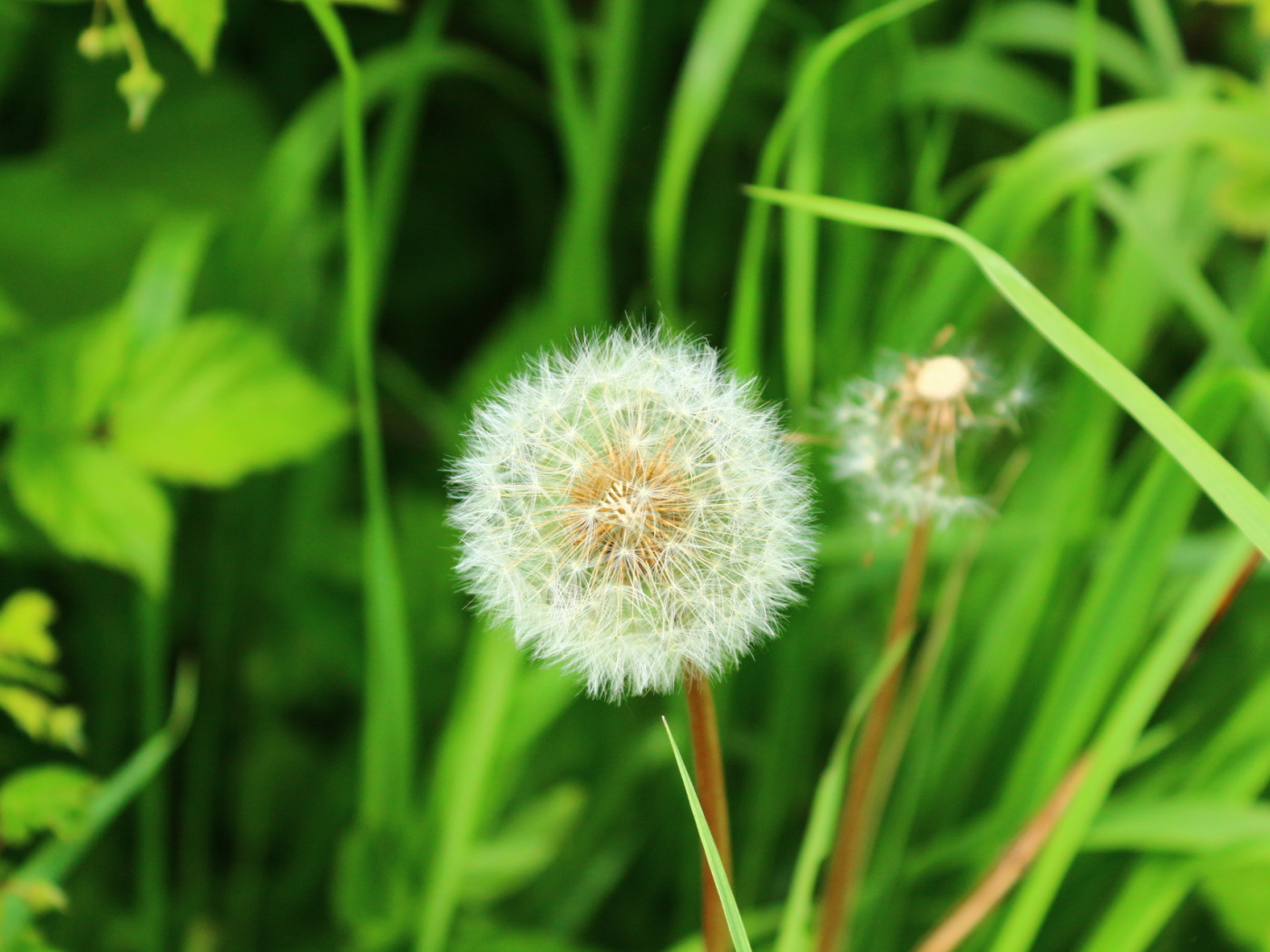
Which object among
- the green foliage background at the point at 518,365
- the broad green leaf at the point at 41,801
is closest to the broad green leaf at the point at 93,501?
the green foliage background at the point at 518,365

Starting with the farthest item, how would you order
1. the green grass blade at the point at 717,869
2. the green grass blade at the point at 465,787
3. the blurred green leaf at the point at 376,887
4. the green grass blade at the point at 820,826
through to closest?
1. the blurred green leaf at the point at 376,887
2. the green grass blade at the point at 465,787
3. the green grass blade at the point at 820,826
4. the green grass blade at the point at 717,869

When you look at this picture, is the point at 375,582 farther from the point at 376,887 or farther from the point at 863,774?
the point at 863,774

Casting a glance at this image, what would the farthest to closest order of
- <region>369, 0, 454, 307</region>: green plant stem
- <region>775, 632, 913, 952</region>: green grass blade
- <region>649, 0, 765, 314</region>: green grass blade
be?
<region>369, 0, 454, 307</region>: green plant stem
<region>649, 0, 765, 314</region>: green grass blade
<region>775, 632, 913, 952</region>: green grass blade

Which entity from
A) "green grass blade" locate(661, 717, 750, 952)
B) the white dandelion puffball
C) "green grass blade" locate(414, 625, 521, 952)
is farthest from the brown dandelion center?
"green grass blade" locate(414, 625, 521, 952)

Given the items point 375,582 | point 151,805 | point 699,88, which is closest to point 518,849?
point 375,582

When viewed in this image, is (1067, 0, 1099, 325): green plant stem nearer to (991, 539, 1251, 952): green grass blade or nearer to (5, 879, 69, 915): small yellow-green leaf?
(991, 539, 1251, 952): green grass blade

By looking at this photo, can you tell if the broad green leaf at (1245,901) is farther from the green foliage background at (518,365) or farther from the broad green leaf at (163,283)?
the broad green leaf at (163,283)
